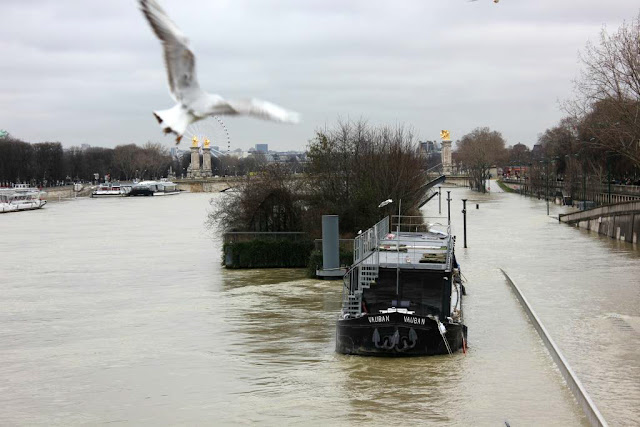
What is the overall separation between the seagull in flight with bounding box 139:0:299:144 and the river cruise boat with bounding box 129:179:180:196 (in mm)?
153725

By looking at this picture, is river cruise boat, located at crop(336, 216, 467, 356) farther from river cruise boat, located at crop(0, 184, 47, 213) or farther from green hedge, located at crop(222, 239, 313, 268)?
river cruise boat, located at crop(0, 184, 47, 213)

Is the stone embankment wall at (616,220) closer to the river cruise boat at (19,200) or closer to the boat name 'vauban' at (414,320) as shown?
the boat name 'vauban' at (414,320)

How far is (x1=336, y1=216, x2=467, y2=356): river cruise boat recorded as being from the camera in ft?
77.0

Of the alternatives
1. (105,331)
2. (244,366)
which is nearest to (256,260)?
(105,331)

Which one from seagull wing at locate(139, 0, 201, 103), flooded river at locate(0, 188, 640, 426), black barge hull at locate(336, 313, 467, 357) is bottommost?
flooded river at locate(0, 188, 640, 426)

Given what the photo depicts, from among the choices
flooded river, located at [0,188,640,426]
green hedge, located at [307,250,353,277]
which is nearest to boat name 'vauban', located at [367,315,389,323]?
flooded river, located at [0,188,640,426]

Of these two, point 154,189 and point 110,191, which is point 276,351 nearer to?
point 110,191

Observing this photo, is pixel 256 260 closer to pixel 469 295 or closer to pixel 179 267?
pixel 179 267

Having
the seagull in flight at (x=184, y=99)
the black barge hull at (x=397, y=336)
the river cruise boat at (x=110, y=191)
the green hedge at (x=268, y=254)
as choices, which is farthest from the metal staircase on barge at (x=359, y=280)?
the river cruise boat at (x=110, y=191)

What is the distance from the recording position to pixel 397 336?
23.4 meters

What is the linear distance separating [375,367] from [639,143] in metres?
38.1

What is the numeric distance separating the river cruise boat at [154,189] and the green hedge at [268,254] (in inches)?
4536

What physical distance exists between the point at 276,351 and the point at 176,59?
20018 millimetres

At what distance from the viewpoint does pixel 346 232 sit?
152 feet
